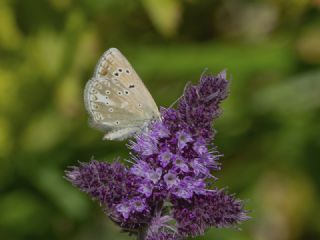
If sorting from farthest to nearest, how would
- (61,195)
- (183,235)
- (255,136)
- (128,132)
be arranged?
(255,136) < (61,195) < (128,132) < (183,235)

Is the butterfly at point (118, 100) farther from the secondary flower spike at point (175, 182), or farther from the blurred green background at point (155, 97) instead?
the blurred green background at point (155, 97)

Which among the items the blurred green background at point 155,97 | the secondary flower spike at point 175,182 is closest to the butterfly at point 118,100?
the secondary flower spike at point 175,182

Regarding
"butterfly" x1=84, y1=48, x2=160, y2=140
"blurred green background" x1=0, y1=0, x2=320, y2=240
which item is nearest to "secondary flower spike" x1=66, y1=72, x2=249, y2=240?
"butterfly" x1=84, y1=48, x2=160, y2=140

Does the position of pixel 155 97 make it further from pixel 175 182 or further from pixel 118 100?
pixel 175 182

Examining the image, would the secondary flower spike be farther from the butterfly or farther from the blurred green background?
the blurred green background

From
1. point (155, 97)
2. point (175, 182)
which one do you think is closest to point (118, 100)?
point (175, 182)

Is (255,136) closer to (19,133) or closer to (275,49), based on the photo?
(275,49)

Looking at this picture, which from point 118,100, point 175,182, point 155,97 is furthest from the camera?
point 155,97

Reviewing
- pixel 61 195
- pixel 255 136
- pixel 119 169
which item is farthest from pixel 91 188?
pixel 255 136
